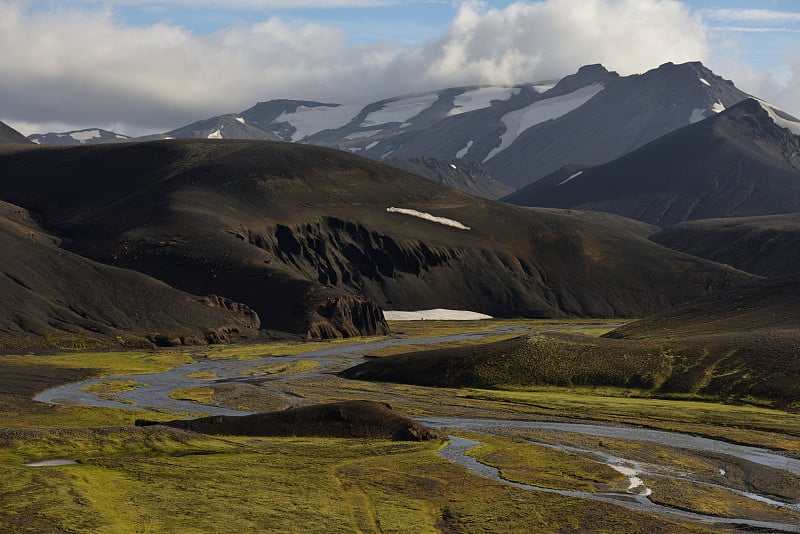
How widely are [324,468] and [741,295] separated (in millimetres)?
121070

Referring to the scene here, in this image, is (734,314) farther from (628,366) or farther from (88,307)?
(88,307)

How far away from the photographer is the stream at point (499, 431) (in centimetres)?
5600

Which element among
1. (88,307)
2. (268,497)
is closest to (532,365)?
(268,497)

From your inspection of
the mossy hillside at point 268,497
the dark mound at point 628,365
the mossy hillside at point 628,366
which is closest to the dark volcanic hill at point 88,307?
the dark mound at point 628,365

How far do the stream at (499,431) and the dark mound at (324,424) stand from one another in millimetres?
3846

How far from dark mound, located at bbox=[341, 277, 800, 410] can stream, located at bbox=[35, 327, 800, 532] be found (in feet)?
52.6

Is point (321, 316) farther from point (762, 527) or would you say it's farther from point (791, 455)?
point (762, 527)

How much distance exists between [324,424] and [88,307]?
338ft

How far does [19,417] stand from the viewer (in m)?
82.6

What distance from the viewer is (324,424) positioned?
76062 millimetres

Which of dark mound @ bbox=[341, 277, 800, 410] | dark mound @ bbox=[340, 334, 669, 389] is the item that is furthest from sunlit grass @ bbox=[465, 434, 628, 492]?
dark mound @ bbox=[340, 334, 669, 389]

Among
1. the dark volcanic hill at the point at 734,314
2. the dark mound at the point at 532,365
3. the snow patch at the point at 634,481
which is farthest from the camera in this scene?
the dark volcanic hill at the point at 734,314

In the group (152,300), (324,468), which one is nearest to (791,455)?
(324,468)

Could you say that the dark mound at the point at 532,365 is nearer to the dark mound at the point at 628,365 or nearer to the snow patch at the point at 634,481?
the dark mound at the point at 628,365
